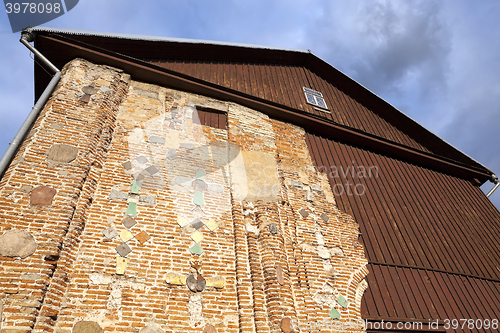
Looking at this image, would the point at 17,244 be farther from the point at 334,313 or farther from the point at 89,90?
the point at 334,313

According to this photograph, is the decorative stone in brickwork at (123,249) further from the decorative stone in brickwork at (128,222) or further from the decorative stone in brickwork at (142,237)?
the decorative stone in brickwork at (128,222)

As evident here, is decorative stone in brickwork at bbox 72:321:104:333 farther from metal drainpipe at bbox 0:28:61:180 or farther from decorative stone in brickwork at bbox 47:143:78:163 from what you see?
metal drainpipe at bbox 0:28:61:180

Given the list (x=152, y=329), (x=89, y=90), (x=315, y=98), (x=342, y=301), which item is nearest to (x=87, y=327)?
(x=152, y=329)

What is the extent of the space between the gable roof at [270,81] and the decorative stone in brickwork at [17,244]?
4.03 meters

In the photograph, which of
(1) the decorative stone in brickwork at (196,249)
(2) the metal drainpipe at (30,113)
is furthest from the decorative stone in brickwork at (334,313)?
(2) the metal drainpipe at (30,113)

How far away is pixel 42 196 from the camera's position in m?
4.10

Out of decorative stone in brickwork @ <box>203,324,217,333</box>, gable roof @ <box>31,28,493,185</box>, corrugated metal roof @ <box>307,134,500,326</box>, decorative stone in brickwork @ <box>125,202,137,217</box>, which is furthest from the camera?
gable roof @ <box>31,28,493,185</box>

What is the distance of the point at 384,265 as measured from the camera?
20.3ft

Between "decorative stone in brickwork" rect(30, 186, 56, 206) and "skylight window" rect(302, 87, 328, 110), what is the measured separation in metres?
7.56

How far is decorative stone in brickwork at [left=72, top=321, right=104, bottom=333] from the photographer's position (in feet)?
11.4

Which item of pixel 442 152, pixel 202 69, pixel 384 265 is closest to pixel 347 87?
pixel 442 152

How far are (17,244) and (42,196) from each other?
72 cm

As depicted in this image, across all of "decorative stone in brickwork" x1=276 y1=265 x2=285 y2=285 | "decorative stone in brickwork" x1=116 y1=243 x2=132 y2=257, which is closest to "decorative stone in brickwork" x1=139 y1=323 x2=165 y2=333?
"decorative stone in brickwork" x1=116 y1=243 x2=132 y2=257

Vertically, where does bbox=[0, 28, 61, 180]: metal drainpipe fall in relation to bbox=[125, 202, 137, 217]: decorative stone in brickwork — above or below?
above
